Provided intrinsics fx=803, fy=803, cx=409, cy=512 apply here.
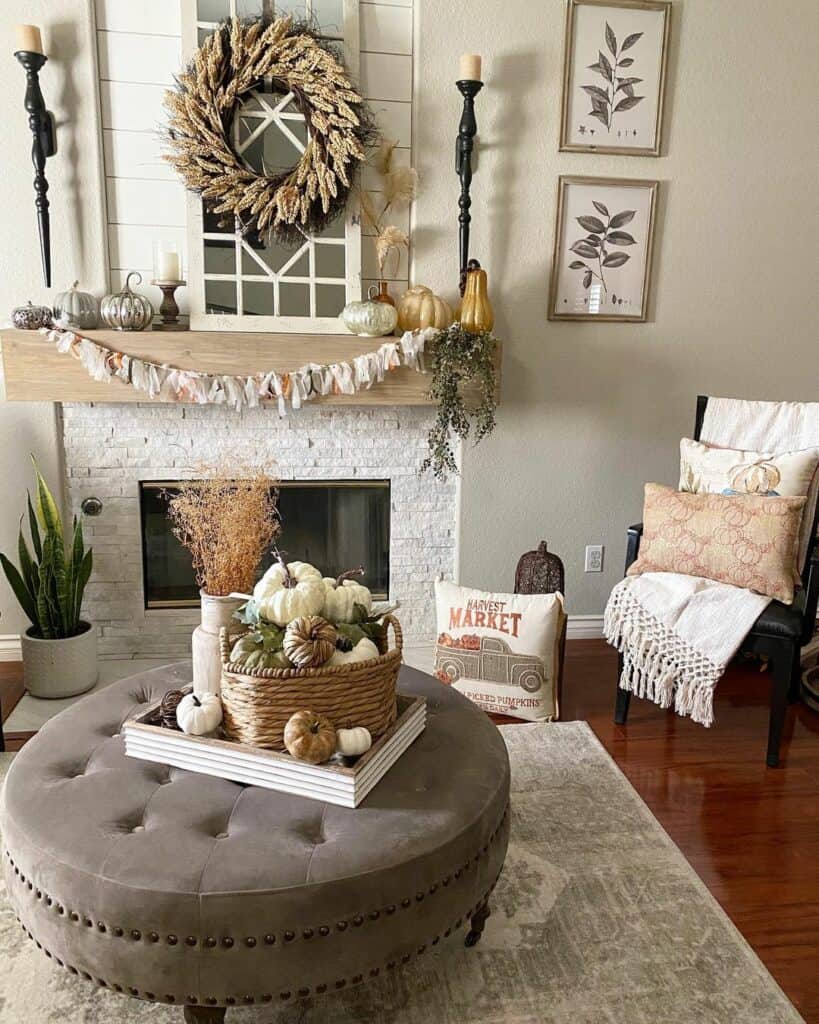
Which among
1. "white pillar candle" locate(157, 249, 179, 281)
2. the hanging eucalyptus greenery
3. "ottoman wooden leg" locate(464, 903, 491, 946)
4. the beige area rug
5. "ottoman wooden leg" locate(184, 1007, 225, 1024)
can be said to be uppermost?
"white pillar candle" locate(157, 249, 179, 281)

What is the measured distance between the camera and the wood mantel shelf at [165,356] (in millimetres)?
2668

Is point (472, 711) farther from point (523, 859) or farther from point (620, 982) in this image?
point (620, 982)

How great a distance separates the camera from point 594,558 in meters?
3.33

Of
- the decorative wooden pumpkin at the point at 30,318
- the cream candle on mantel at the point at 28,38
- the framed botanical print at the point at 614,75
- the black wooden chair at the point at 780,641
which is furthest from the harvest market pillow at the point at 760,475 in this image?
the cream candle on mantel at the point at 28,38

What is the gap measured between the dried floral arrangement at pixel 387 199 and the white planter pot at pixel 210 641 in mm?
1593

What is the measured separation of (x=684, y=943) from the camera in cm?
167

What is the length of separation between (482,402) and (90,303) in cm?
140

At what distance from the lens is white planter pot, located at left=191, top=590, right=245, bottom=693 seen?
A: 5.42 ft

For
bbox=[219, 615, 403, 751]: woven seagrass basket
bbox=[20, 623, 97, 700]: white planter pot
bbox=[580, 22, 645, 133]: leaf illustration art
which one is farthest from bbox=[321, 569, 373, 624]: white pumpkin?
bbox=[580, 22, 645, 133]: leaf illustration art

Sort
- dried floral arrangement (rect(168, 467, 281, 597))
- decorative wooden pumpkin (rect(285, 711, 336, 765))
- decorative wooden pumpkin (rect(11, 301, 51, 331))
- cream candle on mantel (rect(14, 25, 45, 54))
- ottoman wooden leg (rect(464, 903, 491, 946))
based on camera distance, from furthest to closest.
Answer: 1. decorative wooden pumpkin (rect(11, 301, 51, 331))
2. cream candle on mantel (rect(14, 25, 45, 54))
3. dried floral arrangement (rect(168, 467, 281, 597))
4. ottoman wooden leg (rect(464, 903, 491, 946))
5. decorative wooden pumpkin (rect(285, 711, 336, 765))

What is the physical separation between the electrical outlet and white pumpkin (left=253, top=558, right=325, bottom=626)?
6.58ft

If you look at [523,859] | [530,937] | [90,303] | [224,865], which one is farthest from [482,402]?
[224,865]

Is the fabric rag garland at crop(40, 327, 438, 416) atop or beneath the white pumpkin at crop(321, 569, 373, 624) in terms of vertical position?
atop

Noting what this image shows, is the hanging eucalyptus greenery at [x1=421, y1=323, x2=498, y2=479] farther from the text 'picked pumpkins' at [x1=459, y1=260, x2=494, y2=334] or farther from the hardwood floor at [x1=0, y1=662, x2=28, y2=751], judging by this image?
the hardwood floor at [x1=0, y1=662, x2=28, y2=751]
